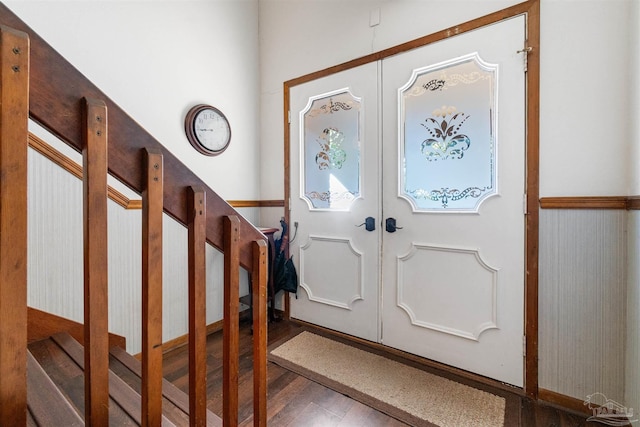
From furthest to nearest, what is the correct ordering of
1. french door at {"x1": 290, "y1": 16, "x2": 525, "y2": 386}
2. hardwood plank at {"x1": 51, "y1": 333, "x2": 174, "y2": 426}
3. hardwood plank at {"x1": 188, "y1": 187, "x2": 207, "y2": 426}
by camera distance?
french door at {"x1": 290, "y1": 16, "x2": 525, "y2": 386} → hardwood plank at {"x1": 51, "y1": 333, "x2": 174, "y2": 426} → hardwood plank at {"x1": 188, "y1": 187, "x2": 207, "y2": 426}

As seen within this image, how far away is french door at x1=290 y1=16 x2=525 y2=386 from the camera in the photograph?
1.67 metres

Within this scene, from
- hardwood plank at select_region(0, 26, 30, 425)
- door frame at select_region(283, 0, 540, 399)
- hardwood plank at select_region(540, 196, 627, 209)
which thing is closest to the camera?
hardwood plank at select_region(0, 26, 30, 425)

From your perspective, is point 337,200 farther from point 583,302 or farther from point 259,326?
point 583,302

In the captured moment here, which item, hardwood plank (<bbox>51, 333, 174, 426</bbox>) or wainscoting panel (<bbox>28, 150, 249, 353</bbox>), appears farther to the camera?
wainscoting panel (<bbox>28, 150, 249, 353</bbox>)

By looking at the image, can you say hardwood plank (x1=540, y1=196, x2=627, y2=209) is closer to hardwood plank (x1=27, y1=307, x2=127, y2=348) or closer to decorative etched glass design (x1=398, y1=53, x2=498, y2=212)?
decorative etched glass design (x1=398, y1=53, x2=498, y2=212)

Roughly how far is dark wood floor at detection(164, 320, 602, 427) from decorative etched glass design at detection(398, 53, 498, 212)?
1090mm

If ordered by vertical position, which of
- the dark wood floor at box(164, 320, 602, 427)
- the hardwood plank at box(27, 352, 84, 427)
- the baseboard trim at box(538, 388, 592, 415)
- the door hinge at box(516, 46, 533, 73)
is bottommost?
the dark wood floor at box(164, 320, 602, 427)

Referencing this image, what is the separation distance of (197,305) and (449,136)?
170 centimetres

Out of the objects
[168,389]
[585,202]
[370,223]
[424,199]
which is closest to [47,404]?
[168,389]

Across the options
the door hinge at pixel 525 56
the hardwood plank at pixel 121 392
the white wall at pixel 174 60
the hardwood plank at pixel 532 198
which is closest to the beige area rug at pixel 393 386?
the hardwood plank at pixel 532 198

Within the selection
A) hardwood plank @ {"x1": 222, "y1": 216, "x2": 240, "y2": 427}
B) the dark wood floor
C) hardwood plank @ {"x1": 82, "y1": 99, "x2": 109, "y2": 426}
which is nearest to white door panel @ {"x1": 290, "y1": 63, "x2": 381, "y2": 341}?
the dark wood floor

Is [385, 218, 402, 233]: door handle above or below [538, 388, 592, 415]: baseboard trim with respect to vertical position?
above

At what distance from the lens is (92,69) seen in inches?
67.9

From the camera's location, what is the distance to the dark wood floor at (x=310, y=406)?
143 cm
